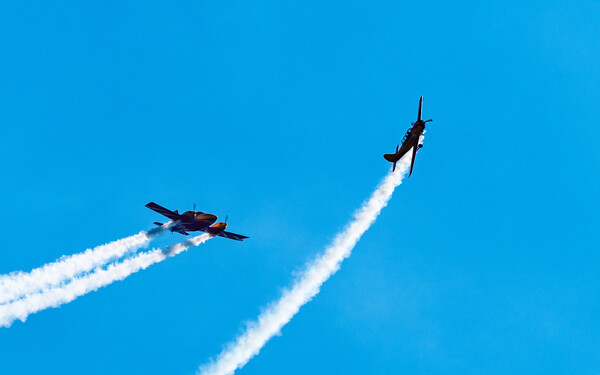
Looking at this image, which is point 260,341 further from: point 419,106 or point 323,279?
point 419,106

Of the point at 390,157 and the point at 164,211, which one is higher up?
the point at 390,157

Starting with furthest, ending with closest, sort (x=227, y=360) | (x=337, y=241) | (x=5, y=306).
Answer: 1. (x=337, y=241)
2. (x=227, y=360)
3. (x=5, y=306)

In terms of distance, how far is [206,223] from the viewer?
9831 centimetres

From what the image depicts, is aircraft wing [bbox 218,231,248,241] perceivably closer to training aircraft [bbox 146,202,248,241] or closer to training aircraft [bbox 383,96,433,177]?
training aircraft [bbox 146,202,248,241]

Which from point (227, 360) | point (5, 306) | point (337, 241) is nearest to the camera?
point (5, 306)

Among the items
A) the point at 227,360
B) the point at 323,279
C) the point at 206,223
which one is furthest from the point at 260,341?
the point at 206,223

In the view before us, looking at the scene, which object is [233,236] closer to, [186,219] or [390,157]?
[186,219]

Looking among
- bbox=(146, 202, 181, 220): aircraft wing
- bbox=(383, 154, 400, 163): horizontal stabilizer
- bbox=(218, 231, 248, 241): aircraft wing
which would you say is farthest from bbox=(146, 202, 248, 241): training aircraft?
bbox=(383, 154, 400, 163): horizontal stabilizer

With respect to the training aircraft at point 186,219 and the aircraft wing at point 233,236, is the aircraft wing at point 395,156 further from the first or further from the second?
the aircraft wing at point 233,236

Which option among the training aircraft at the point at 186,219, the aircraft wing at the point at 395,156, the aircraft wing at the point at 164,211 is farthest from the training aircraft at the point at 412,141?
the aircraft wing at the point at 164,211

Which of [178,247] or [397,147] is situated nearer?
[397,147]

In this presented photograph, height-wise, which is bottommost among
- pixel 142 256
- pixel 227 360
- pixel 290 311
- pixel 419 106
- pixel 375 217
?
pixel 227 360

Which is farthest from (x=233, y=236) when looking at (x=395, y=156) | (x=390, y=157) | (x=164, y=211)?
(x=395, y=156)

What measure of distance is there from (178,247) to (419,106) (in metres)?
40.5
